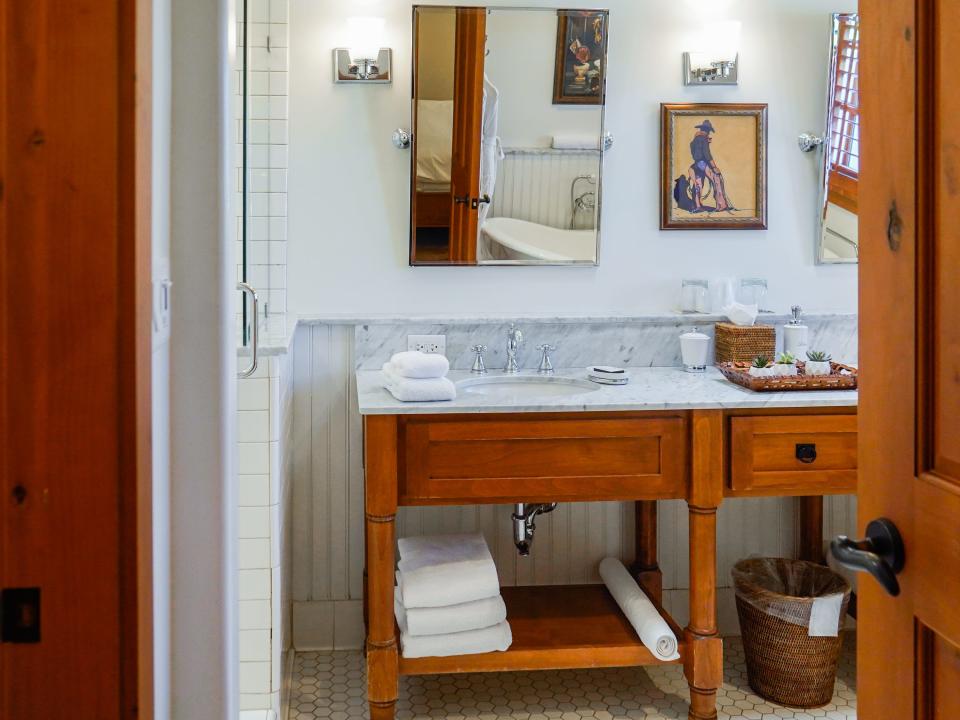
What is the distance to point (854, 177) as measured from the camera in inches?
110

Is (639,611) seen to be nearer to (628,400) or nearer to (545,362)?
(628,400)

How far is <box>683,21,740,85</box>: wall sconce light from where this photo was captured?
2721 millimetres

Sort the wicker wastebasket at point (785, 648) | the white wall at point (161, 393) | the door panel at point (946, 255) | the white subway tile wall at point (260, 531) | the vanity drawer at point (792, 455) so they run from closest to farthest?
the door panel at point (946, 255), the white wall at point (161, 393), the white subway tile wall at point (260, 531), the vanity drawer at point (792, 455), the wicker wastebasket at point (785, 648)

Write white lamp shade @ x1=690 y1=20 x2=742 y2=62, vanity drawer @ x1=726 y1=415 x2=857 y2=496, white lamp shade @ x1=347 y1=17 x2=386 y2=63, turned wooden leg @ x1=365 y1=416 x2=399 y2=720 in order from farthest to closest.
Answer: white lamp shade @ x1=690 y1=20 x2=742 y2=62 → white lamp shade @ x1=347 y1=17 x2=386 y2=63 → vanity drawer @ x1=726 y1=415 x2=857 y2=496 → turned wooden leg @ x1=365 y1=416 x2=399 y2=720

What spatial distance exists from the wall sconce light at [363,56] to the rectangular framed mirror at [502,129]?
0.09m

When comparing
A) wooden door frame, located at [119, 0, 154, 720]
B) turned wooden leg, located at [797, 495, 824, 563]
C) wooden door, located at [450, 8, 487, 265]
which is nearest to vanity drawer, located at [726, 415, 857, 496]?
turned wooden leg, located at [797, 495, 824, 563]

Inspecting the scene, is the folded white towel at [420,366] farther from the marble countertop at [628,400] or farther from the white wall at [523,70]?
the white wall at [523,70]

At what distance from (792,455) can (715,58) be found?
1192mm

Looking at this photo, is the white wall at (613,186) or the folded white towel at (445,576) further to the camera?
the white wall at (613,186)

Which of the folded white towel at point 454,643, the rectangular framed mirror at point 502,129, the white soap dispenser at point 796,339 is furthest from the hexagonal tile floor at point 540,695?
the rectangular framed mirror at point 502,129

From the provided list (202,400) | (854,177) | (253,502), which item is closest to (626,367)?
(854,177)

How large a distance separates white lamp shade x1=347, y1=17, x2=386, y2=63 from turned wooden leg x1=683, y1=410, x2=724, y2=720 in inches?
52.6

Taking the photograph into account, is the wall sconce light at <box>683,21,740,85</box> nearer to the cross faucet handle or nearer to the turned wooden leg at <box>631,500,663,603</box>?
the cross faucet handle

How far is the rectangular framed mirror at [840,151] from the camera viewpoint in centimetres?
276
